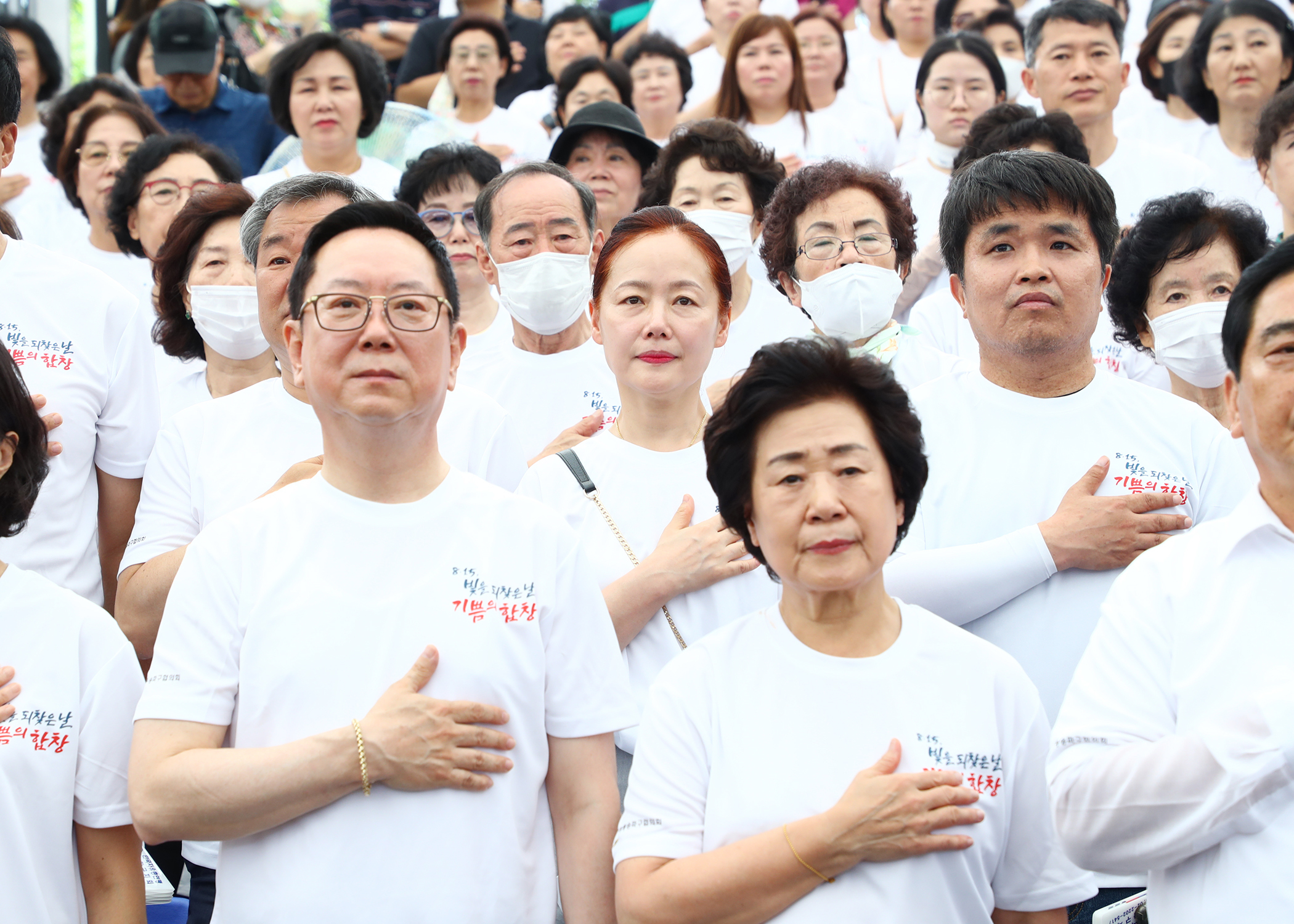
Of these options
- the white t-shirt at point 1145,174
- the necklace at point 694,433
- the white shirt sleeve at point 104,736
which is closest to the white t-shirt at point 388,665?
the white shirt sleeve at point 104,736

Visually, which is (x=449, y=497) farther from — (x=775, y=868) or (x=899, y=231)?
(x=899, y=231)

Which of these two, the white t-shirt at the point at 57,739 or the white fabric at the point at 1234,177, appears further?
the white fabric at the point at 1234,177

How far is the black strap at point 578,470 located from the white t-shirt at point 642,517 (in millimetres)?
18

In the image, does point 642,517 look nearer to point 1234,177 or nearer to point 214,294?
point 214,294

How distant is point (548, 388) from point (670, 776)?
235 centimetres

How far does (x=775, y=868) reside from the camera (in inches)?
98.9

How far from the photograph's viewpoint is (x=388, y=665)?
9.04 feet

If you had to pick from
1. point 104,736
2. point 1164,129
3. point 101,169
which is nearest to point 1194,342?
point 104,736

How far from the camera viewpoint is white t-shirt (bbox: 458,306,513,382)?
16.5ft

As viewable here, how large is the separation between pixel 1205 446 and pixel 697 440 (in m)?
1.36

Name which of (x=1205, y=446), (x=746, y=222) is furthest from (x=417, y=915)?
(x=746, y=222)

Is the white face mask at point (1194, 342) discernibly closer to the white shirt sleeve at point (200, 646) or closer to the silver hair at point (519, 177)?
the silver hair at point (519, 177)

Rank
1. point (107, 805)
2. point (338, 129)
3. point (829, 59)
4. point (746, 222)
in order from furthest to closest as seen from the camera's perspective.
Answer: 1. point (829, 59)
2. point (338, 129)
3. point (746, 222)
4. point (107, 805)

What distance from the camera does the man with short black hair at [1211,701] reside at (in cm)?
229
